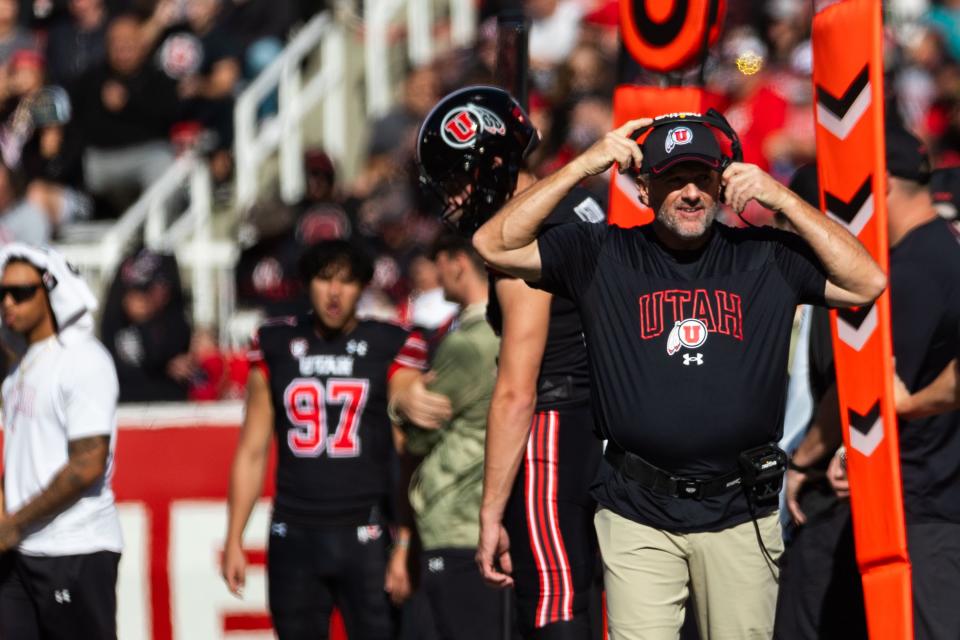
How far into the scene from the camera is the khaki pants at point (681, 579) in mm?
5020

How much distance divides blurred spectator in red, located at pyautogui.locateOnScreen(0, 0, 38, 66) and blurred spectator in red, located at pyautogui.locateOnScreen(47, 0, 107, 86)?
0.69ft

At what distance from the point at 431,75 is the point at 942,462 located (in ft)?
28.3

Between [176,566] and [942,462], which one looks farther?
[176,566]

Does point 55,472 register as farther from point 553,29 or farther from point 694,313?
point 553,29

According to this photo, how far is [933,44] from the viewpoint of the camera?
1344 centimetres

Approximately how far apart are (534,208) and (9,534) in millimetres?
2831

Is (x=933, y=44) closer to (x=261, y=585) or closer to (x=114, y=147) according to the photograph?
(x=114, y=147)

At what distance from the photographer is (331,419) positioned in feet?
24.1

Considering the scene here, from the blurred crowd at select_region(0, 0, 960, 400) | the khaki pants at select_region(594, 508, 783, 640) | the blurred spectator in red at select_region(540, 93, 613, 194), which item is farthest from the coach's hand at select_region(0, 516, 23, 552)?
A: the blurred spectator in red at select_region(540, 93, 613, 194)

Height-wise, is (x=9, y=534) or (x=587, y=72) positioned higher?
(x=587, y=72)

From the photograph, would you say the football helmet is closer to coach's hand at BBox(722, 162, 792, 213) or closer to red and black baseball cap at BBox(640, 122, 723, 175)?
red and black baseball cap at BBox(640, 122, 723, 175)

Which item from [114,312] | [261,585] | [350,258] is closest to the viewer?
[350,258]

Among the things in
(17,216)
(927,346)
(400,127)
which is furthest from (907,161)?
(400,127)

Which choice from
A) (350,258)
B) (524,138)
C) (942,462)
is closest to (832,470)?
(942,462)
